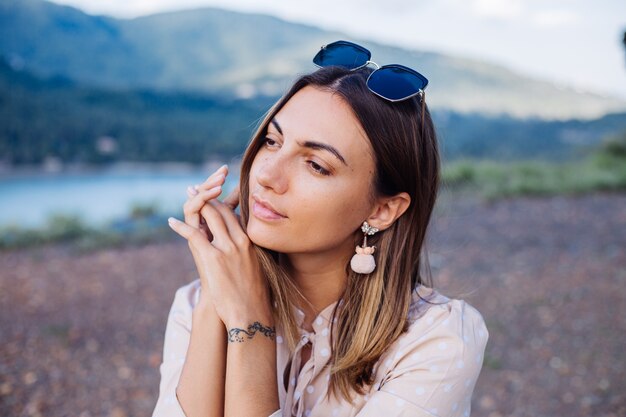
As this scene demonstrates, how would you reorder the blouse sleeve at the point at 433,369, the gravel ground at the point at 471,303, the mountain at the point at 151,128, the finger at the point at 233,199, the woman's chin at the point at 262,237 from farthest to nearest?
the mountain at the point at 151,128
the gravel ground at the point at 471,303
the finger at the point at 233,199
the woman's chin at the point at 262,237
the blouse sleeve at the point at 433,369

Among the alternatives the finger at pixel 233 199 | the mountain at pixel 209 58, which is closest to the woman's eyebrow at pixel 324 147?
the finger at pixel 233 199

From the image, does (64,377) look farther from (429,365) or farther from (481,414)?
(429,365)

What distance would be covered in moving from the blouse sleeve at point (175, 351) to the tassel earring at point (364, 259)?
1.98 ft

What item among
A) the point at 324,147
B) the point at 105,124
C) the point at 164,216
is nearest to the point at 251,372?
the point at 324,147

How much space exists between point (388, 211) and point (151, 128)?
2149 centimetres

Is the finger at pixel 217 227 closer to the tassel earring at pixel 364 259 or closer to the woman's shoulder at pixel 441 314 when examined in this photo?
the tassel earring at pixel 364 259

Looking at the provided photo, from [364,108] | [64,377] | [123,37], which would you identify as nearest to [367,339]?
[364,108]

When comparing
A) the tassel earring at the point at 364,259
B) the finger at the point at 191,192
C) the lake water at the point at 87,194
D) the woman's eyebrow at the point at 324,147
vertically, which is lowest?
the lake water at the point at 87,194

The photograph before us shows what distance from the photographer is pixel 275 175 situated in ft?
5.74

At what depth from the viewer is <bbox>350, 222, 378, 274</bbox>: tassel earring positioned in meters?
1.91

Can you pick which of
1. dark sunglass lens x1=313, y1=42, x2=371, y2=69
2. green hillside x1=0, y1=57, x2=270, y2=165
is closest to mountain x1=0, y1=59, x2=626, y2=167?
green hillside x1=0, y1=57, x2=270, y2=165

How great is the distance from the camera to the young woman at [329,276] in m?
1.64

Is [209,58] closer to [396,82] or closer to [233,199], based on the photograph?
[233,199]

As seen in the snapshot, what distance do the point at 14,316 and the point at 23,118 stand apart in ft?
49.6
